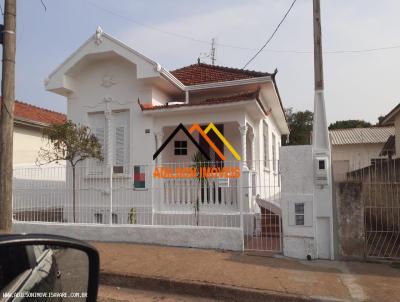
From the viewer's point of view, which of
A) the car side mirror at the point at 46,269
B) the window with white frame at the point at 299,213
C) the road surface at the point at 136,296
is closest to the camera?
the car side mirror at the point at 46,269

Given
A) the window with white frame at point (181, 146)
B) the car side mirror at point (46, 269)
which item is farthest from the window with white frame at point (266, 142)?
the car side mirror at point (46, 269)

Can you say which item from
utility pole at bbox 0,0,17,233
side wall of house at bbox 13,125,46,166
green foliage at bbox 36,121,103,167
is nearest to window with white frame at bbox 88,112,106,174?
green foliage at bbox 36,121,103,167

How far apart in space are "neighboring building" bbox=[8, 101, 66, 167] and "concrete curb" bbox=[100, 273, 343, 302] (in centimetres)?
1030

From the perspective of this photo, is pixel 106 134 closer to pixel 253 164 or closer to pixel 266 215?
pixel 253 164

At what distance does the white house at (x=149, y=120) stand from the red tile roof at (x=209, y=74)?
Result: 0.04 m

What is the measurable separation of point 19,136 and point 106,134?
6274 millimetres

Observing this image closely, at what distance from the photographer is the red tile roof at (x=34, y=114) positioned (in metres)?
15.7

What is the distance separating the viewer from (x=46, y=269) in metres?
2.09

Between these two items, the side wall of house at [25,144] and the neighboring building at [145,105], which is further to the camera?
the side wall of house at [25,144]

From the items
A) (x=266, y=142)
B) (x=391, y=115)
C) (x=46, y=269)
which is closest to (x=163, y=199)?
(x=266, y=142)

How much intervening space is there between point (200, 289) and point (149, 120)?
20.3 feet

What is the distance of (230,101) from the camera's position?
388 inches

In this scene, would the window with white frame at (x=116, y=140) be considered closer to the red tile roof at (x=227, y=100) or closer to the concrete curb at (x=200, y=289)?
the red tile roof at (x=227, y=100)

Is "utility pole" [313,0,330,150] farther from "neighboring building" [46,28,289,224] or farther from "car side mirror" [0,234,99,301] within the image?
"car side mirror" [0,234,99,301]
